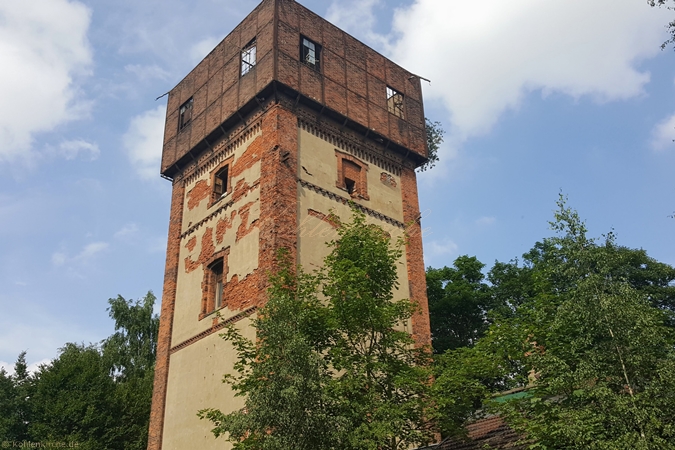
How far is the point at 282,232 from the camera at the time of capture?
16875 mm

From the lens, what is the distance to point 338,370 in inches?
489

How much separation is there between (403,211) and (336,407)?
10.2m

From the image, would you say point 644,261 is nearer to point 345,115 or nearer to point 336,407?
point 345,115

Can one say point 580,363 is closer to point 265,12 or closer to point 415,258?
point 415,258

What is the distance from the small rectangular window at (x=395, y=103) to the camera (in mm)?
22125

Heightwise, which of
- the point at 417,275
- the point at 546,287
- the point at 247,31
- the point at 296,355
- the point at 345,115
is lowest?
the point at 296,355

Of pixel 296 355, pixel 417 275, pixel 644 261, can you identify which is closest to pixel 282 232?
pixel 417 275

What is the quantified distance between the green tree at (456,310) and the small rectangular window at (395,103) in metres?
10.1

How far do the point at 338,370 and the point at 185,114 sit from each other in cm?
1328

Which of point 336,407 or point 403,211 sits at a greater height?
point 403,211

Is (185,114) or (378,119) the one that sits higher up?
(185,114)

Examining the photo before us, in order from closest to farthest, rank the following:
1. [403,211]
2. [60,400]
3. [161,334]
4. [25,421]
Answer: [161,334] < [403,211] < [60,400] < [25,421]

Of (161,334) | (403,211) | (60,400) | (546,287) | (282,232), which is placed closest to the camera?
(546,287)

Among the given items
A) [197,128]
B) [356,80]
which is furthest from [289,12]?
[197,128]
